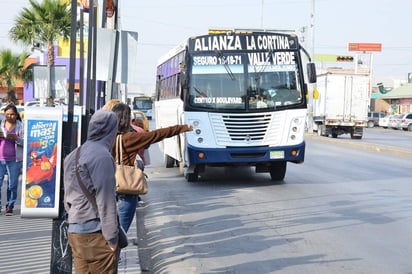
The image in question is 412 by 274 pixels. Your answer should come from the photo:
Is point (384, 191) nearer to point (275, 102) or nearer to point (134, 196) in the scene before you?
point (275, 102)

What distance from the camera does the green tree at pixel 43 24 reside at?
100 ft

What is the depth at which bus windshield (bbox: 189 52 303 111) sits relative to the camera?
48.0ft

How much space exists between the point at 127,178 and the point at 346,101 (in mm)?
34811

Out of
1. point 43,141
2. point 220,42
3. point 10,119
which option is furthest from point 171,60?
point 43,141

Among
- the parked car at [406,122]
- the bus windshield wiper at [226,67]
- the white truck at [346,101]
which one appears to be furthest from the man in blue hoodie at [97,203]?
the parked car at [406,122]

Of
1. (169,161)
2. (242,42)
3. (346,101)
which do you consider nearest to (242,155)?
(242,42)

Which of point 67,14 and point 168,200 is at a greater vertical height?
point 67,14

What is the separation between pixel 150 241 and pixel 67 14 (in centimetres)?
2379

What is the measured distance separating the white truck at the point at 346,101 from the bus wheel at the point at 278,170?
24946mm

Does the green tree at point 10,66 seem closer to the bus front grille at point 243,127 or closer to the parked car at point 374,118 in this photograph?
the bus front grille at point 243,127

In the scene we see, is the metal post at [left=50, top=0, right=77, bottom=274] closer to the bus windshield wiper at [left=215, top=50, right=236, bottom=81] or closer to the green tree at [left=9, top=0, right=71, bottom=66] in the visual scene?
the bus windshield wiper at [left=215, top=50, right=236, bottom=81]

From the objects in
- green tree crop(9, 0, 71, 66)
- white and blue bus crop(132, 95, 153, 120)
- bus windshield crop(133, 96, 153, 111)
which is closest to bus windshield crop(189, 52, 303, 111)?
green tree crop(9, 0, 71, 66)

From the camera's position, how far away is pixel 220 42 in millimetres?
14898

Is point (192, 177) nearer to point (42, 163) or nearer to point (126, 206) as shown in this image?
point (126, 206)
